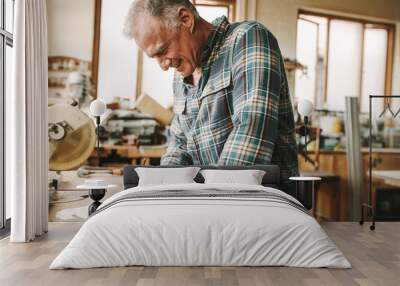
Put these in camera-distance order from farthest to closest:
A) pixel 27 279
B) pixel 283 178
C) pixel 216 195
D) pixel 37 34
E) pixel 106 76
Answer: pixel 106 76 → pixel 283 178 → pixel 37 34 → pixel 216 195 → pixel 27 279

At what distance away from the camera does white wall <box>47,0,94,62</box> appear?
17.7 ft

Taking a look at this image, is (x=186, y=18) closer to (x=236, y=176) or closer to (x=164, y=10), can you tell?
(x=164, y=10)

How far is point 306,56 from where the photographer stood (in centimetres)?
552

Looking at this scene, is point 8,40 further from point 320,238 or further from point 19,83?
point 320,238

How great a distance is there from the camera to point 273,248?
120 inches

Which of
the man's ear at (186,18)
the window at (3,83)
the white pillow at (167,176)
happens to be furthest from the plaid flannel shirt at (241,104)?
the window at (3,83)

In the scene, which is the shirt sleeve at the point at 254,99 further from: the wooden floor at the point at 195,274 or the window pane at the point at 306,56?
the wooden floor at the point at 195,274

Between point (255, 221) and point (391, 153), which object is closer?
point (255, 221)

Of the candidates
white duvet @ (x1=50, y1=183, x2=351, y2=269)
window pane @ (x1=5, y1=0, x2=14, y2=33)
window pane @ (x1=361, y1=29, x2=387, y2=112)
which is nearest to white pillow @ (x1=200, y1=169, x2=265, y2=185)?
white duvet @ (x1=50, y1=183, x2=351, y2=269)

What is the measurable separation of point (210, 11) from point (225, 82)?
46.6 inches

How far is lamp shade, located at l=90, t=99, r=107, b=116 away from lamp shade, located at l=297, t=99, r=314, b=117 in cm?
196

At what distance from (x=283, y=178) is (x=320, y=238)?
5.71ft

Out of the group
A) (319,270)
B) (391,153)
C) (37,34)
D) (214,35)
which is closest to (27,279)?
(319,270)

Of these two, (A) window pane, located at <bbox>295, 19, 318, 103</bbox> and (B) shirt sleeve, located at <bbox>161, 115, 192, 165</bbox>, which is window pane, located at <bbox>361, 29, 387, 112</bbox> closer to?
(A) window pane, located at <bbox>295, 19, 318, 103</bbox>
